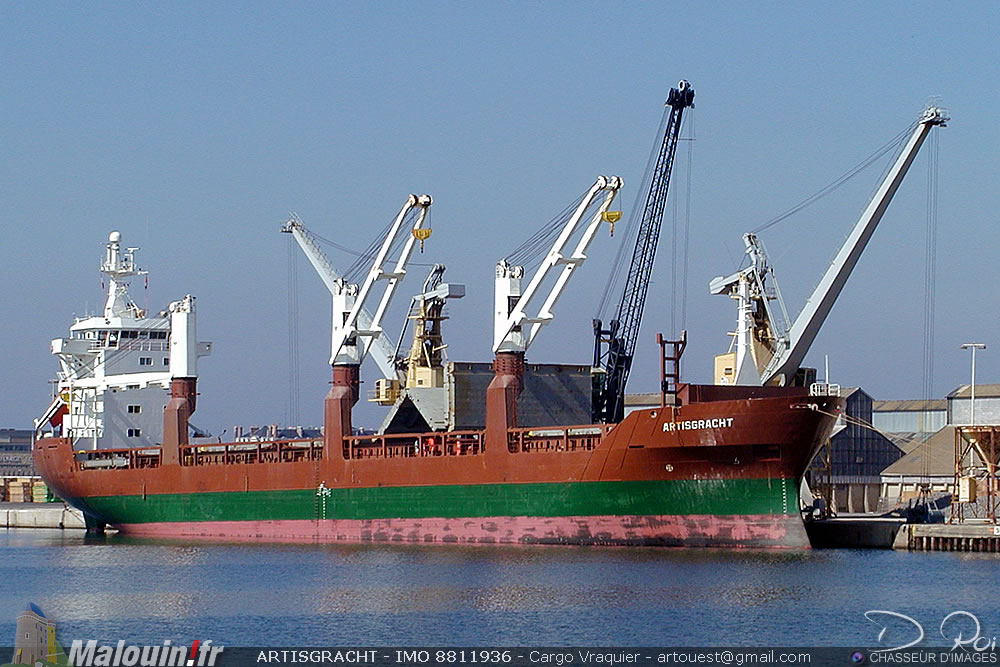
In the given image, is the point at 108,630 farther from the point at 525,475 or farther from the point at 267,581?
the point at 525,475

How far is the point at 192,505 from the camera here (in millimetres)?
47406

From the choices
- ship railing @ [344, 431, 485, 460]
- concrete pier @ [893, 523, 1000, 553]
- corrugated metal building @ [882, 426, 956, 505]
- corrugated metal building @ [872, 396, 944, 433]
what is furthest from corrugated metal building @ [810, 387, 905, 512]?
ship railing @ [344, 431, 485, 460]

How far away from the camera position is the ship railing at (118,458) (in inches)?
1960

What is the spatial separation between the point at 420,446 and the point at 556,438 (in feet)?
14.2

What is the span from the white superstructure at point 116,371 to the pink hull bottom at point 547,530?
322 inches

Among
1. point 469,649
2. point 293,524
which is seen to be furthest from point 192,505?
point 469,649

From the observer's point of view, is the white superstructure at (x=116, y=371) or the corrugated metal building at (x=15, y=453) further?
the corrugated metal building at (x=15, y=453)

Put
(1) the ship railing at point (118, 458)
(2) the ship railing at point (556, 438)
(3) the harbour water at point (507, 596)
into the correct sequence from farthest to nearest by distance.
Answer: (1) the ship railing at point (118, 458) → (2) the ship railing at point (556, 438) → (3) the harbour water at point (507, 596)

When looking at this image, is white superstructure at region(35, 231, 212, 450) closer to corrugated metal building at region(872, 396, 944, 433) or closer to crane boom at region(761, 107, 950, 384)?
crane boom at region(761, 107, 950, 384)

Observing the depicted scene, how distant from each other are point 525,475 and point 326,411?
8.56 m

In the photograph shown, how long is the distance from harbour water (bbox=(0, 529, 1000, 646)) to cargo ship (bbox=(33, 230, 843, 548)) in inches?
41.7

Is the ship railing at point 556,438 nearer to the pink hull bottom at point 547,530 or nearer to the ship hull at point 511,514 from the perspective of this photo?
the ship hull at point 511,514
